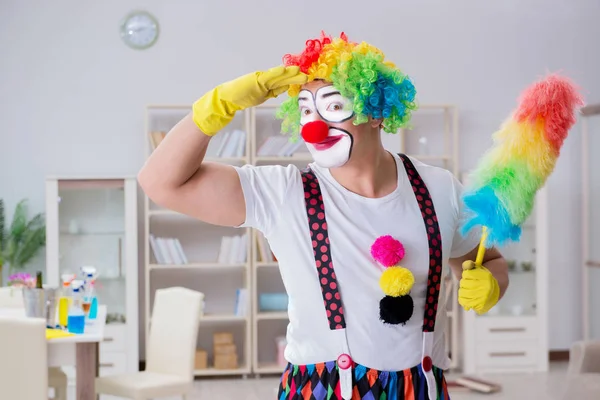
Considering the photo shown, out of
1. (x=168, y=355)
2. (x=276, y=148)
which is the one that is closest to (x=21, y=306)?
(x=168, y=355)

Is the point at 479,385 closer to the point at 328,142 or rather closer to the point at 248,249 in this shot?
the point at 248,249

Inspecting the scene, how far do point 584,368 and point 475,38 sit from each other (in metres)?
2.98

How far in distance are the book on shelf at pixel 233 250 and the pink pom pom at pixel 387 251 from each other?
3852 millimetres

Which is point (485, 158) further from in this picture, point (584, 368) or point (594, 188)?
point (594, 188)

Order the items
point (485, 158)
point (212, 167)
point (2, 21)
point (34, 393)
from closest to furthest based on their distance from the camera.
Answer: point (212, 167) → point (485, 158) → point (34, 393) → point (2, 21)

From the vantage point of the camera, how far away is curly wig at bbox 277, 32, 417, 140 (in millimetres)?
1756

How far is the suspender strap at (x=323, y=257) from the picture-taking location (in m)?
1.71

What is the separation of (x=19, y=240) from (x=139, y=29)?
1.62 m

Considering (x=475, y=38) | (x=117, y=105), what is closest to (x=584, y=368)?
(x=475, y=38)

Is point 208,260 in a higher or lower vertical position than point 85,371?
higher

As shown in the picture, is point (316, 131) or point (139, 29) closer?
point (316, 131)

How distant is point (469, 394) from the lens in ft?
16.6

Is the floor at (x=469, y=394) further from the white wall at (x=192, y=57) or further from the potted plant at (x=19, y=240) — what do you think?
the white wall at (x=192, y=57)

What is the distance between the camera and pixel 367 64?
1758mm
